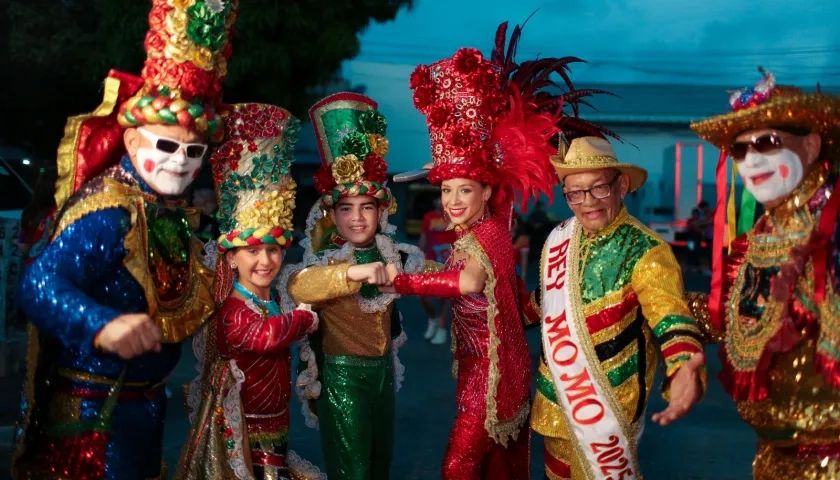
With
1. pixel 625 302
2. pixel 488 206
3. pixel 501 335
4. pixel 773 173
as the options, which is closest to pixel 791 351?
pixel 773 173

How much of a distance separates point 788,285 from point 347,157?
7.68 feet

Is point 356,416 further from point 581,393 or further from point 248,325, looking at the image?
point 581,393

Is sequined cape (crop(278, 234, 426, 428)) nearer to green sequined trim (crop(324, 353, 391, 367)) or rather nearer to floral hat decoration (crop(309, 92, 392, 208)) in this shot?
green sequined trim (crop(324, 353, 391, 367))

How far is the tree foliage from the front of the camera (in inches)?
475

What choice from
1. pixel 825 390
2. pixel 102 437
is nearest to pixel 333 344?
pixel 102 437

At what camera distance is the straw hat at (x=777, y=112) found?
3.36m

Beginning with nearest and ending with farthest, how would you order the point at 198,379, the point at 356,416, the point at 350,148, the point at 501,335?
the point at 501,335 → the point at 198,379 → the point at 356,416 → the point at 350,148

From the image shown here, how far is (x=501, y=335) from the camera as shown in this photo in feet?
14.3

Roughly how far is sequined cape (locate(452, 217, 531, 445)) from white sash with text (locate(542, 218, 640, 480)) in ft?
0.73

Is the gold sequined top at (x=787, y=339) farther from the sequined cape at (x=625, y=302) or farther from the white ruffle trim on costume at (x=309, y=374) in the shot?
the white ruffle trim on costume at (x=309, y=374)

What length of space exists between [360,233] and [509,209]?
781 millimetres

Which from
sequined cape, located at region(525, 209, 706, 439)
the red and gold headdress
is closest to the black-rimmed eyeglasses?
sequined cape, located at region(525, 209, 706, 439)

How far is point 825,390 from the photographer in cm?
334

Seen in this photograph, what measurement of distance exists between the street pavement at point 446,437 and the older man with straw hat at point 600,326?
206 cm
